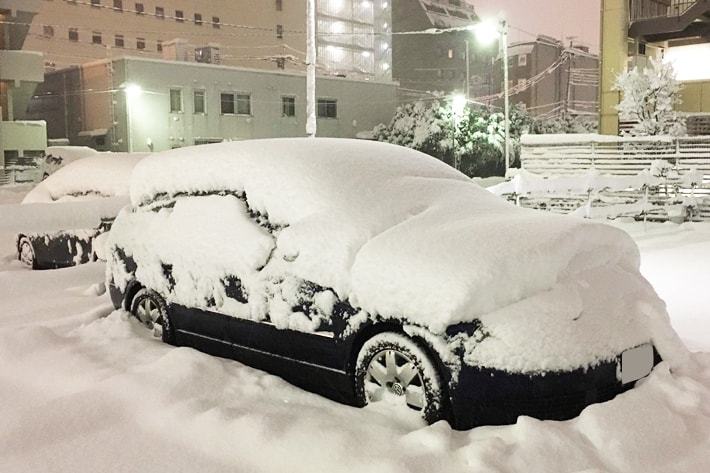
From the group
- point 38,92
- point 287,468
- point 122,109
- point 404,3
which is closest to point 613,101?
point 122,109

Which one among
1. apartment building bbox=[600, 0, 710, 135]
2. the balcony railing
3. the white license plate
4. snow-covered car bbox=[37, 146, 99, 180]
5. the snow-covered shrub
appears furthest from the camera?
the snow-covered shrub

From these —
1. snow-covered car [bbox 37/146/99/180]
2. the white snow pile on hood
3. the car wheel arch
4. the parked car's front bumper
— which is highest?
snow-covered car [bbox 37/146/99/180]

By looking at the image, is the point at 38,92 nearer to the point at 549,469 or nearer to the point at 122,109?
the point at 122,109

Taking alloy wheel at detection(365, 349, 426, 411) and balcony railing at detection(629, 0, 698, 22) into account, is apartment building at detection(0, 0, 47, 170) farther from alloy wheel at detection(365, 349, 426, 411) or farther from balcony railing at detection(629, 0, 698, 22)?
alloy wheel at detection(365, 349, 426, 411)

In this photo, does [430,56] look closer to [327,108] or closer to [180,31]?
[180,31]

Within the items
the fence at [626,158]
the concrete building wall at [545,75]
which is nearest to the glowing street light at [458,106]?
the fence at [626,158]

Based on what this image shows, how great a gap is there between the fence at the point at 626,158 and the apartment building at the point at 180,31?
72.2 ft

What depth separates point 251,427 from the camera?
350 centimetres

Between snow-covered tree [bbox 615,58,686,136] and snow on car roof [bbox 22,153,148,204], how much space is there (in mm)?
17685

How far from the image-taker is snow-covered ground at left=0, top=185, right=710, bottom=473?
125 inches

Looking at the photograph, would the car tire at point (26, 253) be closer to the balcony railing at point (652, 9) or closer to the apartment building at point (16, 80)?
the balcony railing at point (652, 9)

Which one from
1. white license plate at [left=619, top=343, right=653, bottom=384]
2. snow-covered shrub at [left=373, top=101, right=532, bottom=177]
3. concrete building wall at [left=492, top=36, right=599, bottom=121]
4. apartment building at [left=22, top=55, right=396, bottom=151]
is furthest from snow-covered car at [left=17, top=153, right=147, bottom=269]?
concrete building wall at [left=492, top=36, right=599, bottom=121]

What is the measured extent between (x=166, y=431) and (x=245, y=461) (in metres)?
0.56

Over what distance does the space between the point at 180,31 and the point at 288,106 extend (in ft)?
59.7
